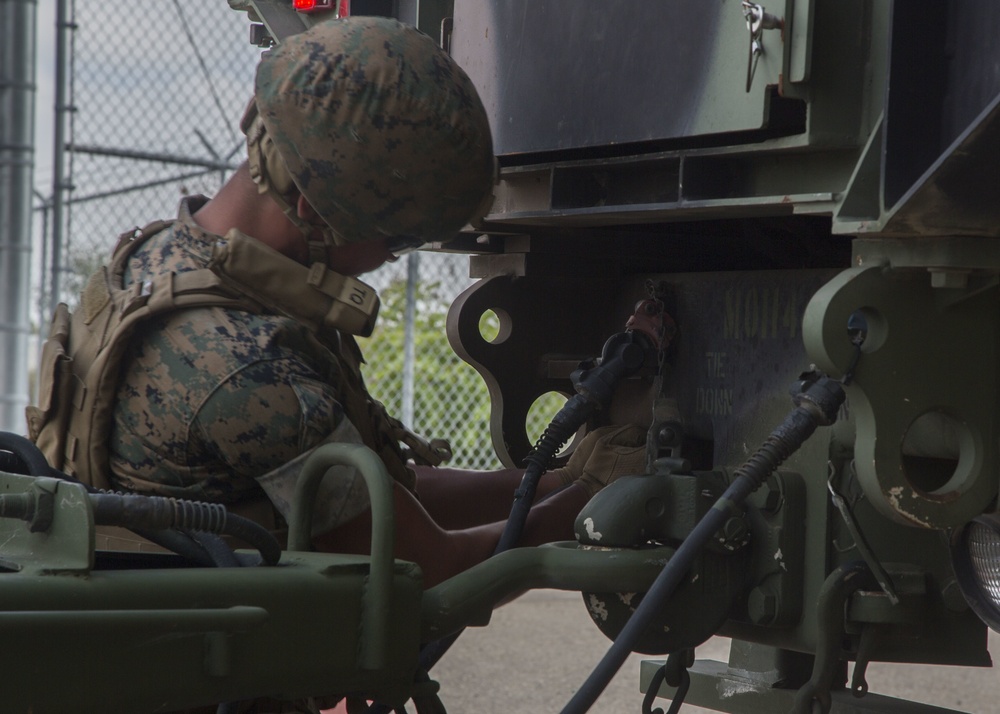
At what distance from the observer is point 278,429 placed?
2025 millimetres

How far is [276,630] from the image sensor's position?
163cm

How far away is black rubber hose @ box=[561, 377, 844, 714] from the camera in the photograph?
187 centimetres

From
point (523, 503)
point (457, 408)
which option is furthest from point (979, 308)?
point (457, 408)

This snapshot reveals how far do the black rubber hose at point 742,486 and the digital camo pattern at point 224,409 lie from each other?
51 cm

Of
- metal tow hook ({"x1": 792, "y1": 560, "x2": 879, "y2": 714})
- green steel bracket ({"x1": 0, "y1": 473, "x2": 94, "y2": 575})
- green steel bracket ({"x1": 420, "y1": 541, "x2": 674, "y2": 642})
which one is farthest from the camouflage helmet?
metal tow hook ({"x1": 792, "y1": 560, "x2": 879, "y2": 714})

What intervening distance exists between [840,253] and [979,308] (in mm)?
657

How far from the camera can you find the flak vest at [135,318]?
2.13m

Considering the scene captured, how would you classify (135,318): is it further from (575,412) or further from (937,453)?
(937,453)

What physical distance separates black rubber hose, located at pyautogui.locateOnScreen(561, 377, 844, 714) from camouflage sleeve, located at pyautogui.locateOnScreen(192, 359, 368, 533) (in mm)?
521

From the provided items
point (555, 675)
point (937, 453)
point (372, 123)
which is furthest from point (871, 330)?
point (555, 675)

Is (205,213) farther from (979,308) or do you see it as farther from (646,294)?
(979,308)

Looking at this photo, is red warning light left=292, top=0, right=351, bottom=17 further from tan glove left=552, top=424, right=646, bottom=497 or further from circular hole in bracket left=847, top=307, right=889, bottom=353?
circular hole in bracket left=847, top=307, right=889, bottom=353

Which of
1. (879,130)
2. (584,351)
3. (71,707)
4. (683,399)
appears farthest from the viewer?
(584,351)

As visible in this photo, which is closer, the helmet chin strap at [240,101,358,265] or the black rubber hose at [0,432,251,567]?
the black rubber hose at [0,432,251,567]
